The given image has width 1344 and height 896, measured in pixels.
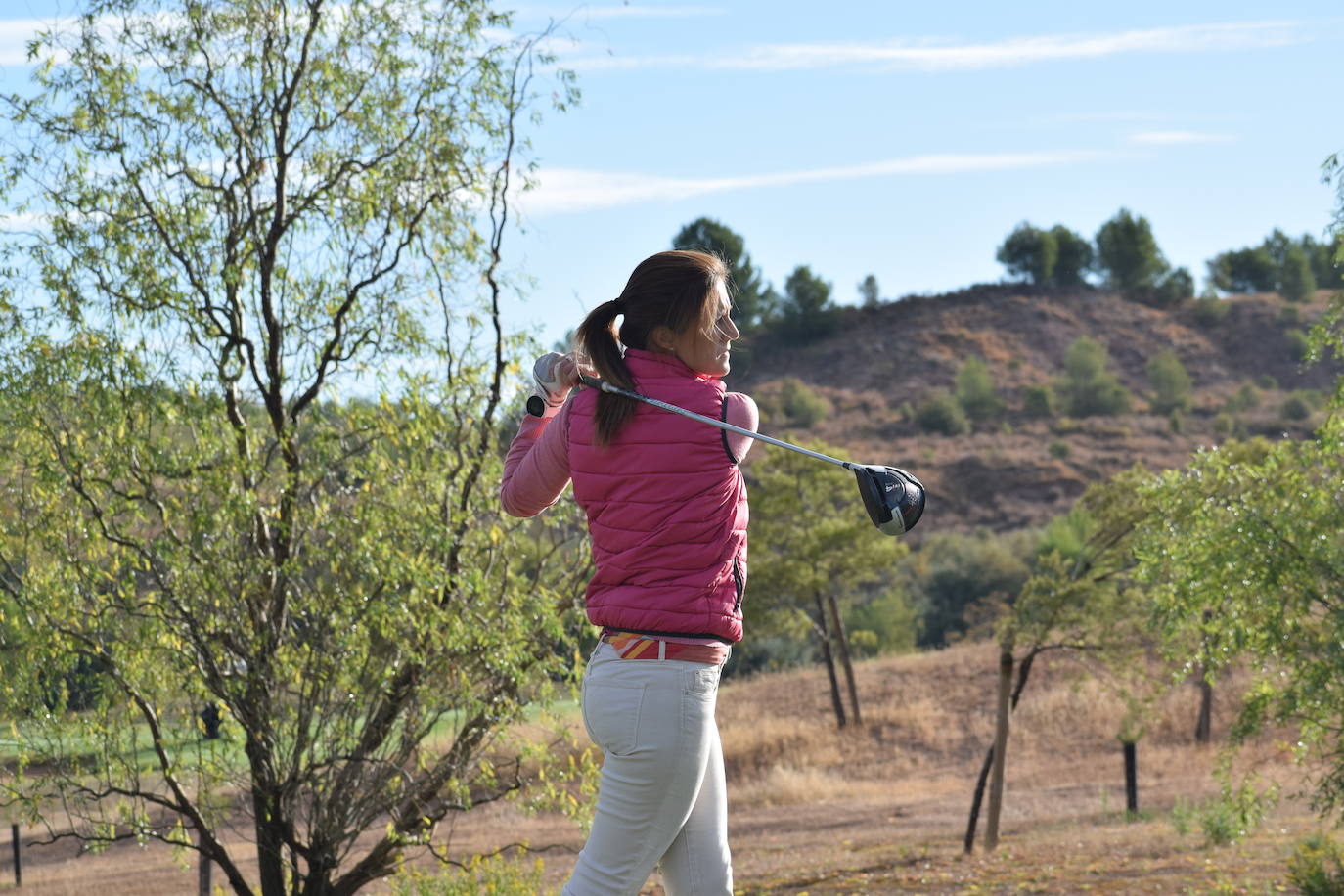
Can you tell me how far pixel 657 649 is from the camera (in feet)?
8.37

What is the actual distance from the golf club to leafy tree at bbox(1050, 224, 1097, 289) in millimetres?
108494

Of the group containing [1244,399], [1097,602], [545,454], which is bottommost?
[1097,602]

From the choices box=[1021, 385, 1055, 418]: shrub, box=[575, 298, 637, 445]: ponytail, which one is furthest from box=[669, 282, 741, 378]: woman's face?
box=[1021, 385, 1055, 418]: shrub

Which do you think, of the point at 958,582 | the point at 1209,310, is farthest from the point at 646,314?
the point at 1209,310

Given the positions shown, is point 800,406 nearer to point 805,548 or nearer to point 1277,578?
point 805,548

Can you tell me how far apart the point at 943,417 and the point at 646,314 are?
8431 centimetres

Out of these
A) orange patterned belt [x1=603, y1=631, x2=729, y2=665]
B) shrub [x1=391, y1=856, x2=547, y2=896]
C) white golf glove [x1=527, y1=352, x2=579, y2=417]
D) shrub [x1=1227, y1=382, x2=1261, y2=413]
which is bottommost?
shrub [x1=391, y1=856, x2=547, y2=896]

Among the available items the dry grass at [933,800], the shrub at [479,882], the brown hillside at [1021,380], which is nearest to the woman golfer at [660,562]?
the shrub at [479,882]

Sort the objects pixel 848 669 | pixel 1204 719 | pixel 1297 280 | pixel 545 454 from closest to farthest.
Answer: pixel 545 454, pixel 1204 719, pixel 848 669, pixel 1297 280

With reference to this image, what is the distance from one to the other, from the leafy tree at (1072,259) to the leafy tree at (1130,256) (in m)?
0.93

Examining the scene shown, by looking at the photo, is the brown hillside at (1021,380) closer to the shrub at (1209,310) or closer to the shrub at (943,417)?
the shrub at (1209,310)

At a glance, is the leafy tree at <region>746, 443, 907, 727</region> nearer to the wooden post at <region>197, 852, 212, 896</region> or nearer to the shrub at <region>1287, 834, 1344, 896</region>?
the wooden post at <region>197, 852, 212, 896</region>

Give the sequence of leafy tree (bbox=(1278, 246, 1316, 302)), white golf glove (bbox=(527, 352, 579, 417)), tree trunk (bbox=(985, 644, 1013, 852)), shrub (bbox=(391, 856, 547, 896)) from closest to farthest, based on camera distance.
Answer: white golf glove (bbox=(527, 352, 579, 417)), shrub (bbox=(391, 856, 547, 896)), tree trunk (bbox=(985, 644, 1013, 852)), leafy tree (bbox=(1278, 246, 1316, 302))

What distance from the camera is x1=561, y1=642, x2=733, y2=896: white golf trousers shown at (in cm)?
253
